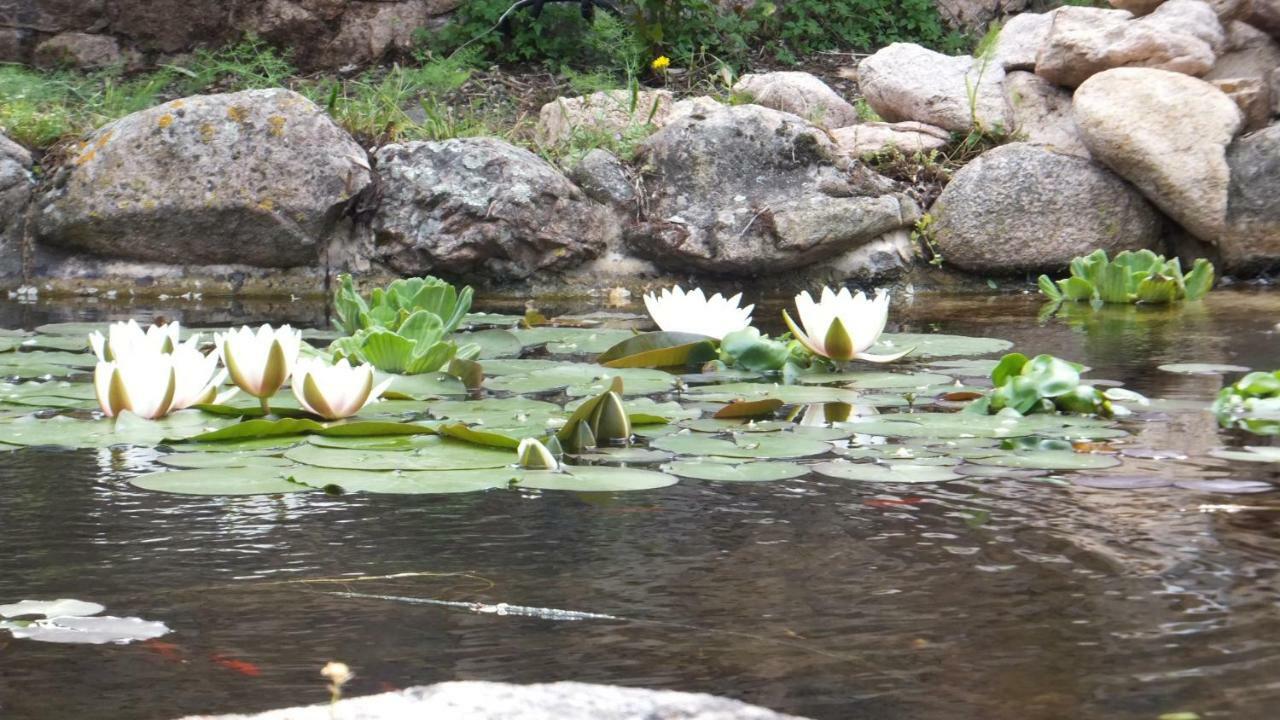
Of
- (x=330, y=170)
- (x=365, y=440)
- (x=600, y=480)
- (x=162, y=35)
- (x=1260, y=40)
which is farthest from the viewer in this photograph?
(x=162, y=35)

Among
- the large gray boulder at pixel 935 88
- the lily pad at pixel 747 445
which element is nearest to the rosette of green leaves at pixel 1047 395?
the lily pad at pixel 747 445

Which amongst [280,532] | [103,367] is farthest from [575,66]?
[280,532]

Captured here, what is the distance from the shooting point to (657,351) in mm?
3162

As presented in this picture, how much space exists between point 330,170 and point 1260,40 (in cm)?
443

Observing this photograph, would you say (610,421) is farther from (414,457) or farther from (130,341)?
(130,341)

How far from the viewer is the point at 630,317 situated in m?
4.56

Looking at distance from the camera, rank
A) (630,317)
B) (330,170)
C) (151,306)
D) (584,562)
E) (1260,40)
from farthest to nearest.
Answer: (1260,40), (330,170), (151,306), (630,317), (584,562)

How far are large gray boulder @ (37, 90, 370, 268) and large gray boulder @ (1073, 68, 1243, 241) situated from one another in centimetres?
322

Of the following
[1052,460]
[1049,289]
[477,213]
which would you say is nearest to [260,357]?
[1052,460]

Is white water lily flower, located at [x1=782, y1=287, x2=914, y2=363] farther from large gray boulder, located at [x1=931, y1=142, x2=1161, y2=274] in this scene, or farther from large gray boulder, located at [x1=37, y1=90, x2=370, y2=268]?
large gray boulder, located at [x1=37, y1=90, x2=370, y2=268]

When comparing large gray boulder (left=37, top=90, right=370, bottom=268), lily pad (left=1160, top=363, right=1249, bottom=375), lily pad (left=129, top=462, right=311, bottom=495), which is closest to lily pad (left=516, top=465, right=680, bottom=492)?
lily pad (left=129, top=462, right=311, bottom=495)

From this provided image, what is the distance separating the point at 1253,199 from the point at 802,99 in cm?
223

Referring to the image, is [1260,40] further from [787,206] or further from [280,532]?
[280,532]

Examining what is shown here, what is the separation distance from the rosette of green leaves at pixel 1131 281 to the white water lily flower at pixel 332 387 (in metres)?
3.22
